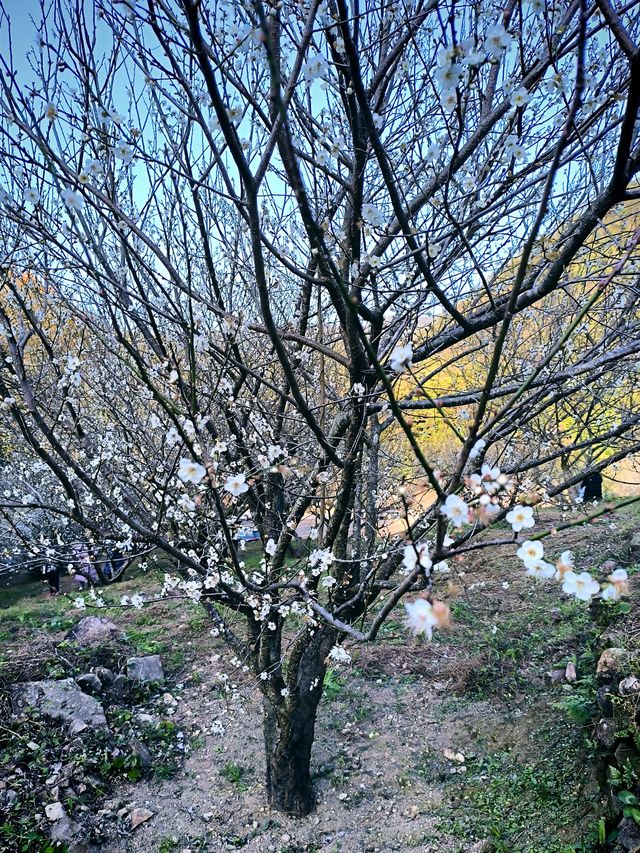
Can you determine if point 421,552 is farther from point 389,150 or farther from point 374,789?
point 374,789

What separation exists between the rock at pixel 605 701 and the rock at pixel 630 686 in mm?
127

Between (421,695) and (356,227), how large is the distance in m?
4.70

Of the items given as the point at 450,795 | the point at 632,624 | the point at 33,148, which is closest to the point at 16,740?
the point at 450,795

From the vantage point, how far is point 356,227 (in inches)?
95.2

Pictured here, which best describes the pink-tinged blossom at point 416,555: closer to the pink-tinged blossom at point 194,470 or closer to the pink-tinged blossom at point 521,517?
the pink-tinged blossom at point 521,517

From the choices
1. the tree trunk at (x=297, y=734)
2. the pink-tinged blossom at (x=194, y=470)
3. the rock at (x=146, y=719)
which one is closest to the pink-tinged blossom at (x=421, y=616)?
the pink-tinged blossom at (x=194, y=470)

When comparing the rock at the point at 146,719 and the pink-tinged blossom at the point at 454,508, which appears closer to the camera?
the pink-tinged blossom at the point at 454,508

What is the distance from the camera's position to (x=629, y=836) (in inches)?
99.8

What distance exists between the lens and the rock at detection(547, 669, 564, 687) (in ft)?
14.7

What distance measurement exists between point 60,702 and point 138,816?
1214mm

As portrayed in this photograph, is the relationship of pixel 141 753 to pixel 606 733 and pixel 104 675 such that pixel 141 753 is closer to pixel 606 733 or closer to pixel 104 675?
pixel 104 675

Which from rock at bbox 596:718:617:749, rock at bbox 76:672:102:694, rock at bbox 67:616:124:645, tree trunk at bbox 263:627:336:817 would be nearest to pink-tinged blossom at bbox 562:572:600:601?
rock at bbox 596:718:617:749

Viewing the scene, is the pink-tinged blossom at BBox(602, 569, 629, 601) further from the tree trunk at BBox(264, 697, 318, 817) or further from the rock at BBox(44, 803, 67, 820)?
the rock at BBox(44, 803, 67, 820)

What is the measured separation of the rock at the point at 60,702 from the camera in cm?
430
